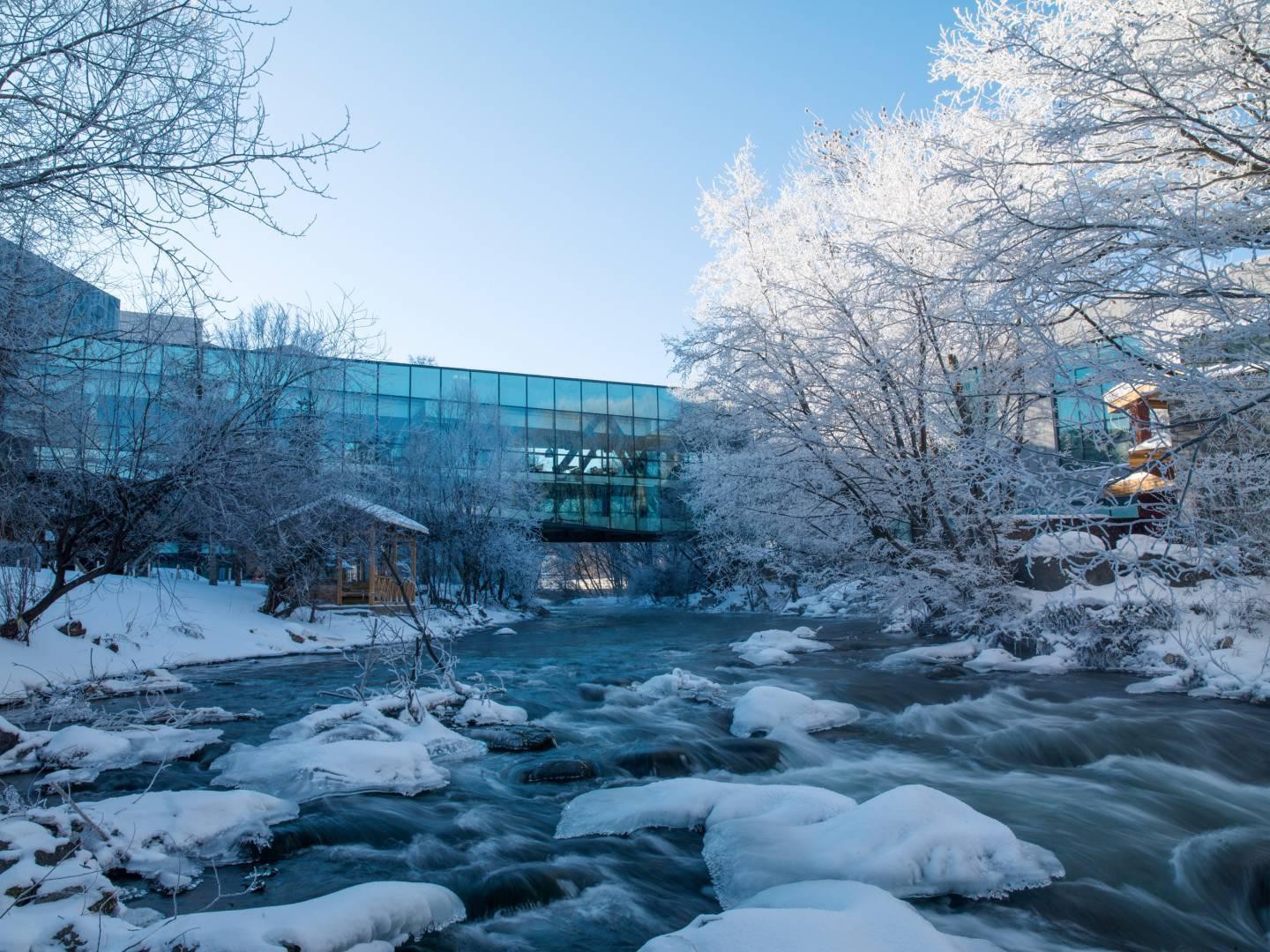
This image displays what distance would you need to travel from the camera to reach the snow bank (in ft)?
12.6

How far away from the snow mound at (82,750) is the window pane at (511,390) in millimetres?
28998

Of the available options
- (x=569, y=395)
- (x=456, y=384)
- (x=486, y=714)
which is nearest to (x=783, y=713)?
(x=486, y=714)

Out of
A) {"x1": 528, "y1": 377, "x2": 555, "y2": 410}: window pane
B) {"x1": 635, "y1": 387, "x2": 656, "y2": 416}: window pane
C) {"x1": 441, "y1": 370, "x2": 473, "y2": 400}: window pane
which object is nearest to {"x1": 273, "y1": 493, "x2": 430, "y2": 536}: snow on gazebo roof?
{"x1": 441, "y1": 370, "x2": 473, "y2": 400}: window pane

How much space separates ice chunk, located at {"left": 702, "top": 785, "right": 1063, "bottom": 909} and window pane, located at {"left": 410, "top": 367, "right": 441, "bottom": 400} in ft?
101

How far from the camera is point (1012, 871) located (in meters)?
4.03

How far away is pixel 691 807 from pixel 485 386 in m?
30.9

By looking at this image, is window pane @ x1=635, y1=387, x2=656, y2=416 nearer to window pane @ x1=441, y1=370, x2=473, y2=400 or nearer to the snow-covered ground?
window pane @ x1=441, y1=370, x2=473, y2=400

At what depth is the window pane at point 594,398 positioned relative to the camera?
36188 mm

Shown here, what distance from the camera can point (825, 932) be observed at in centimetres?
284

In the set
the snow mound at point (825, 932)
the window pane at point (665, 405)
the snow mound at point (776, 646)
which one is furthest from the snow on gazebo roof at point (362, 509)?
the window pane at point (665, 405)

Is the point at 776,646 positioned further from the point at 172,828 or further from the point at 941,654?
the point at 172,828

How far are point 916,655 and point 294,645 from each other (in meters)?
11.4

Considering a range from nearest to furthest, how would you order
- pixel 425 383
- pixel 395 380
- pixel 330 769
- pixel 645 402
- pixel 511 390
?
1. pixel 330 769
2. pixel 395 380
3. pixel 425 383
4. pixel 511 390
5. pixel 645 402

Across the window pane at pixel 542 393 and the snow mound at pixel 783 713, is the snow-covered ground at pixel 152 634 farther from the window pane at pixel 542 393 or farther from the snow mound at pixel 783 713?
the window pane at pixel 542 393
